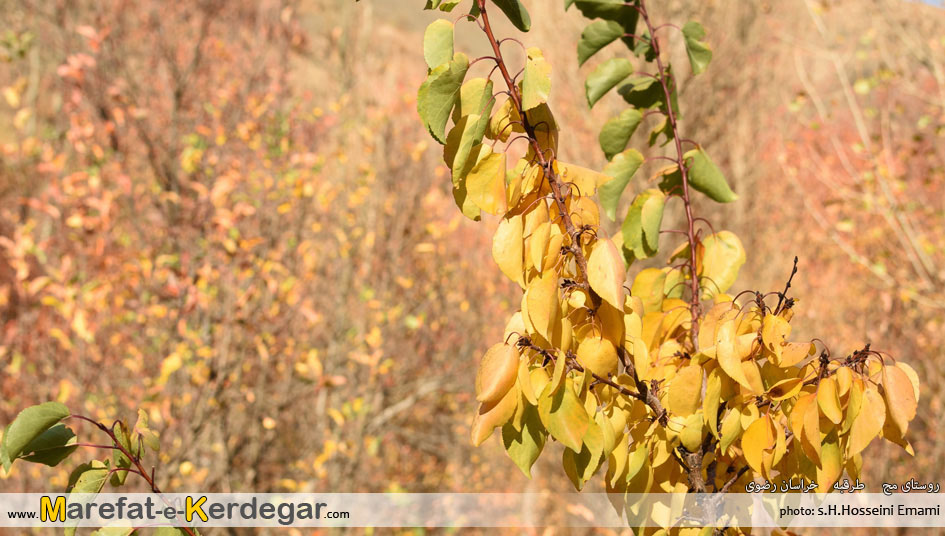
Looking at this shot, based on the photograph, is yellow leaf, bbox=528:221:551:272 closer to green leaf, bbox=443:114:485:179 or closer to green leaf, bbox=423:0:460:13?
green leaf, bbox=443:114:485:179

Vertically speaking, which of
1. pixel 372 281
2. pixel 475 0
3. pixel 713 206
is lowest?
pixel 372 281

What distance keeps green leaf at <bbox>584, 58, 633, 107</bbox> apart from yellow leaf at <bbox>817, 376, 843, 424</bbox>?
0.59 metres

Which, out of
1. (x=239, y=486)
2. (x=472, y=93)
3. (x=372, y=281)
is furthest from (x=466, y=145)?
(x=372, y=281)

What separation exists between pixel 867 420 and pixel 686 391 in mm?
212

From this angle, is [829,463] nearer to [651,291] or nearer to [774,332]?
[774,332]

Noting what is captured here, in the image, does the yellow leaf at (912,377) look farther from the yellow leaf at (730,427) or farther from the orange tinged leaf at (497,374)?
the orange tinged leaf at (497,374)

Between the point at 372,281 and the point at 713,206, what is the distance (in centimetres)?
303

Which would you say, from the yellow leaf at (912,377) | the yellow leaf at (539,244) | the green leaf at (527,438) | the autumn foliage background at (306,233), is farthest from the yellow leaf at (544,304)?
the autumn foliage background at (306,233)

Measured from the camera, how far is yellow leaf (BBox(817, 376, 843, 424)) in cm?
78

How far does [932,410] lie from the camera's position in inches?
219

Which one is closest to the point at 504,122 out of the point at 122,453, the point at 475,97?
the point at 475,97

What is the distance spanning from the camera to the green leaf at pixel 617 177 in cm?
108

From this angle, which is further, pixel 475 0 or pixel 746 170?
pixel 746 170

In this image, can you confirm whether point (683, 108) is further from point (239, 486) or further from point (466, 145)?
point (466, 145)
